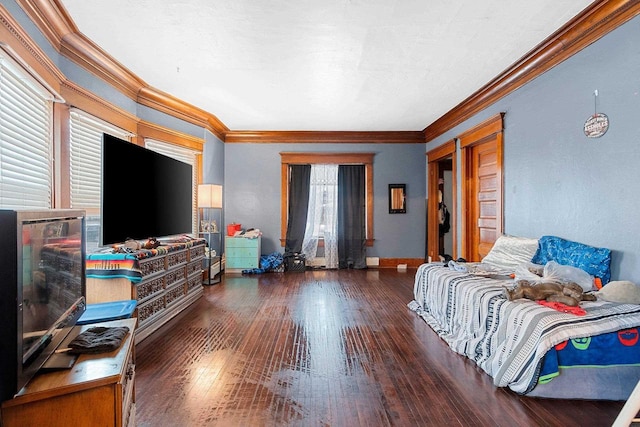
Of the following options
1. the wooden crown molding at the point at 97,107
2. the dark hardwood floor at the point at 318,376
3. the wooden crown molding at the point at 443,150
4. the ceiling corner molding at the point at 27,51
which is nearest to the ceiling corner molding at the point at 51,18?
the ceiling corner molding at the point at 27,51

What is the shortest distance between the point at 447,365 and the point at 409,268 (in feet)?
14.3

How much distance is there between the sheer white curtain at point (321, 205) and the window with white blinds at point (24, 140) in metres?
4.58

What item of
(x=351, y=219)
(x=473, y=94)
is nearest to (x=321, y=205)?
(x=351, y=219)

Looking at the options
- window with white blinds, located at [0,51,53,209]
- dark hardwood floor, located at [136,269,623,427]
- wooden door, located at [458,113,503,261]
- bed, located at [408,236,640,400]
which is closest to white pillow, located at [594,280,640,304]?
bed, located at [408,236,640,400]

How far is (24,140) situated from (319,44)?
2500 millimetres

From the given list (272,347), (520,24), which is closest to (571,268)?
(520,24)

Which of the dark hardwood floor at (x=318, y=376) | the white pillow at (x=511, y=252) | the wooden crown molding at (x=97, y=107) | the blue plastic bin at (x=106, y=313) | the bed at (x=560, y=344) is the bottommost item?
the dark hardwood floor at (x=318, y=376)

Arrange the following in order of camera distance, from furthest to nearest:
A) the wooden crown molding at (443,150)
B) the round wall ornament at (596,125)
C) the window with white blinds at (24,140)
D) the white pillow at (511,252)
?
1. the wooden crown molding at (443,150)
2. the white pillow at (511,252)
3. the round wall ornament at (596,125)
4. the window with white blinds at (24,140)

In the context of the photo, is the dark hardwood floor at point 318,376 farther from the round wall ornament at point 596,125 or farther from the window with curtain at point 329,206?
the window with curtain at point 329,206

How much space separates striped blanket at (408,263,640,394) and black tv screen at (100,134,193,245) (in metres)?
3.06

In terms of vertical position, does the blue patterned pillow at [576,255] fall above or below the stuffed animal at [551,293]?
above

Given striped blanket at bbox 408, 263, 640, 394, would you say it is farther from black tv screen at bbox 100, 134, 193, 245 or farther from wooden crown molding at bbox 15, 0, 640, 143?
black tv screen at bbox 100, 134, 193, 245

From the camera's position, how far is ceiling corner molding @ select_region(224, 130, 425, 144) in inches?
270

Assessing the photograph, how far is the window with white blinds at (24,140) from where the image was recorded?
7.47 feet
